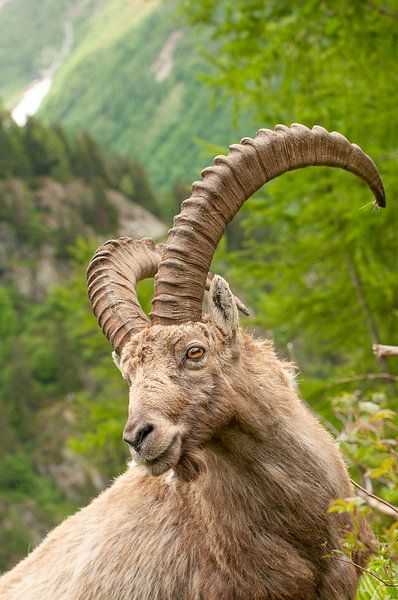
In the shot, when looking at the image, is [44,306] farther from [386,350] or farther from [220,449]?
[220,449]

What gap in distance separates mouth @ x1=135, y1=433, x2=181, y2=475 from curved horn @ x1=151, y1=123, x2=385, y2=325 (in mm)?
904

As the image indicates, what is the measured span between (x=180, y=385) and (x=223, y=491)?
1.05 metres

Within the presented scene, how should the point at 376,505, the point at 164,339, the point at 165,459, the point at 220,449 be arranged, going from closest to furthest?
the point at 165,459 → the point at 164,339 → the point at 220,449 → the point at 376,505

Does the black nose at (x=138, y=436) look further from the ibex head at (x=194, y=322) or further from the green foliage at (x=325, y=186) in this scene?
the green foliage at (x=325, y=186)

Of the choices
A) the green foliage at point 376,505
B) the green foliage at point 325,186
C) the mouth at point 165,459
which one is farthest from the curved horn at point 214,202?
the green foliage at point 325,186

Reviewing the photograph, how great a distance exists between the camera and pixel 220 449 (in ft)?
17.7

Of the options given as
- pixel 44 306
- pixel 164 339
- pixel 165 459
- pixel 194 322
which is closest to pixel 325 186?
pixel 194 322

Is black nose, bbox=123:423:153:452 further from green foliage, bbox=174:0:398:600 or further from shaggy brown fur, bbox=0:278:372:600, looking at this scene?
green foliage, bbox=174:0:398:600

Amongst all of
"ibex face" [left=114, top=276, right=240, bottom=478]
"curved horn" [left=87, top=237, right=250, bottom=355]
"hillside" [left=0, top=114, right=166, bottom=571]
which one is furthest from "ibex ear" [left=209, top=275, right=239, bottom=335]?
"hillside" [left=0, top=114, right=166, bottom=571]

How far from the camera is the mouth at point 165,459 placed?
15.2 feet

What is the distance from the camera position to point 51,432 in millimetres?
112688

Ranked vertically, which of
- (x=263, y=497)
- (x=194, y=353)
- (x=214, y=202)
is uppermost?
(x=214, y=202)

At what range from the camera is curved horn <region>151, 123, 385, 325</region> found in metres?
5.24

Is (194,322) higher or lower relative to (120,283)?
lower
